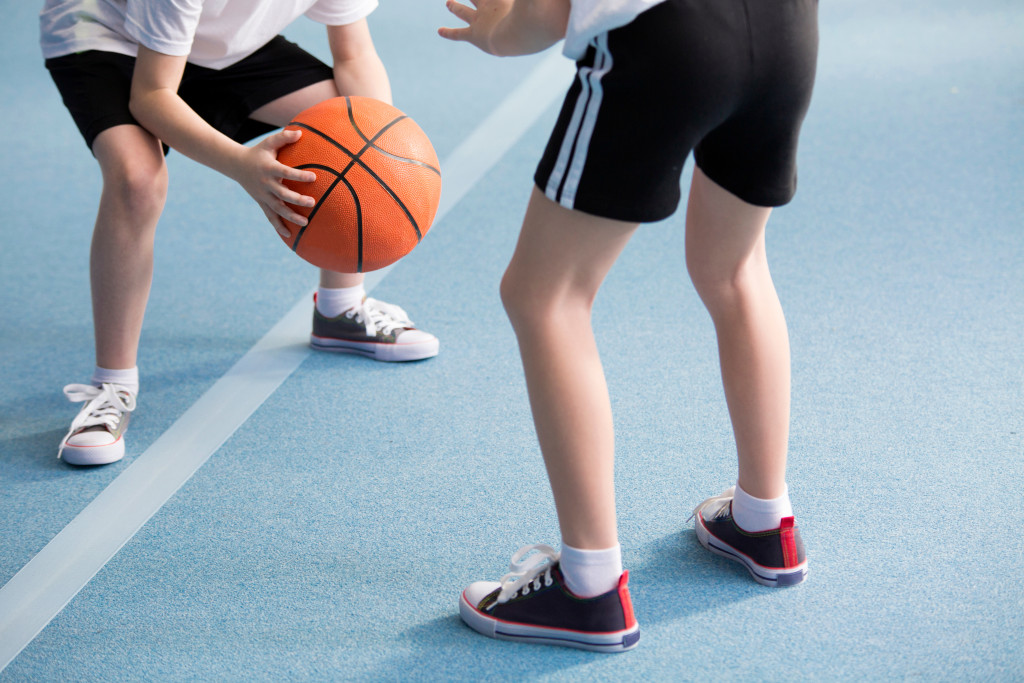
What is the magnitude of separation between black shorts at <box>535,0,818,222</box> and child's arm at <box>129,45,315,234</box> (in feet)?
2.30

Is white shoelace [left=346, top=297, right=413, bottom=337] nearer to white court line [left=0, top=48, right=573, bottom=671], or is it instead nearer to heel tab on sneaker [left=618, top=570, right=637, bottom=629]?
white court line [left=0, top=48, right=573, bottom=671]

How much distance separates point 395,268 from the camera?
10.8 ft

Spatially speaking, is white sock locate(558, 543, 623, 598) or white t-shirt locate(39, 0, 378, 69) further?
white t-shirt locate(39, 0, 378, 69)

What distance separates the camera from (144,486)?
2201 mm

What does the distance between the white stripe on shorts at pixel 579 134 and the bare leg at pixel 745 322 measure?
31cm

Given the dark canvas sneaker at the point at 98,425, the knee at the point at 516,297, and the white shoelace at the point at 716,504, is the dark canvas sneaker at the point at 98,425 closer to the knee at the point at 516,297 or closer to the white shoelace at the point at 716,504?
the knee at the point at 516,297

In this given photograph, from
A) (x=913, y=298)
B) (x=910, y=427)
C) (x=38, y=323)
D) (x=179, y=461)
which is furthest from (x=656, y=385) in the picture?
(x=38, y=323)

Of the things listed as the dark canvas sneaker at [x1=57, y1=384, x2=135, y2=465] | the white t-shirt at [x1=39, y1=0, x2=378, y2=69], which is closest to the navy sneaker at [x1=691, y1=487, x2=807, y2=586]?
the dark canvas sneaker at [x1=57, y1=384, x2=135, y2=465]

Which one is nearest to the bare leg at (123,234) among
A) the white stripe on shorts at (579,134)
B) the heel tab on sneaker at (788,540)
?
the white stripe on shorts at (579,134)

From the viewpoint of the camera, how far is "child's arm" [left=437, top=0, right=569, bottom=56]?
1.41 meters

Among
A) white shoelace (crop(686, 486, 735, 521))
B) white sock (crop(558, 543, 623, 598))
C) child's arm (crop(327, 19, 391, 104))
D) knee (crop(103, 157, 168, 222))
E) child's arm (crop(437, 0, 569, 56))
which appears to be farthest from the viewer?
child's arm (crop(327, 19, 391, 104))

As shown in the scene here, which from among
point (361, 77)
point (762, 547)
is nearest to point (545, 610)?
point (762, 547)

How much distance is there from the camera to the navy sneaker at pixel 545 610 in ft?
5.45

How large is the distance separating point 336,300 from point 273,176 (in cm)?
87
